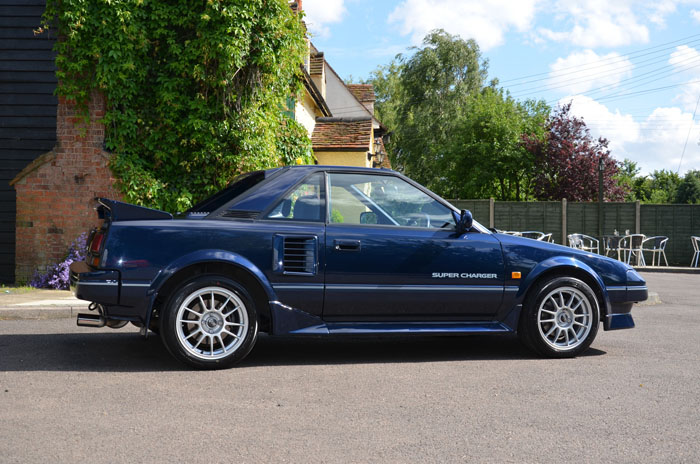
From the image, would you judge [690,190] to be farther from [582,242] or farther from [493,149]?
[582,242]

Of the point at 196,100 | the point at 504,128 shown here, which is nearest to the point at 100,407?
the point at 196,100

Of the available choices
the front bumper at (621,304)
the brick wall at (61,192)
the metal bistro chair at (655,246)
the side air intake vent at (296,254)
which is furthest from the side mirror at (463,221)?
the metal bistro chair at (655,246)

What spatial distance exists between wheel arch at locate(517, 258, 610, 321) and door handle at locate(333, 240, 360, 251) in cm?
150

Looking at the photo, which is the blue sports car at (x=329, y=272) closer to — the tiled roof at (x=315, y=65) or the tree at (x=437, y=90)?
the tiled roof at (x=315, y=65)


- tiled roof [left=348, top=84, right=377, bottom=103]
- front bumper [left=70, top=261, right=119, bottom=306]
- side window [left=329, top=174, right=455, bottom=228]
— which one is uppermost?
tiled roof [left=348, top=84, right=377, bottom=103]

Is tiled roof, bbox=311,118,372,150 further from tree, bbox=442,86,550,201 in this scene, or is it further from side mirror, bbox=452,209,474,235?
tree, bbox=442,86,550,201

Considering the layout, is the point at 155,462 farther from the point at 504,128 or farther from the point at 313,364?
the point at 504,128

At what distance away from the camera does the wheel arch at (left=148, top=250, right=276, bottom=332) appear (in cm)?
536

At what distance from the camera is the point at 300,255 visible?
561 centimetres

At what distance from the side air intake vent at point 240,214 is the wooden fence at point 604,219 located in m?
20.2

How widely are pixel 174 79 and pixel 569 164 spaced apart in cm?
2989

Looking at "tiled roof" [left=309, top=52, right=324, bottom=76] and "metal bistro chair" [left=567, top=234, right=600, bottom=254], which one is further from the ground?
"tiled roof" [left=309, top=52, right=324, bottom=76]

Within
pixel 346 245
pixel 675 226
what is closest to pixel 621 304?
pixel 346 245

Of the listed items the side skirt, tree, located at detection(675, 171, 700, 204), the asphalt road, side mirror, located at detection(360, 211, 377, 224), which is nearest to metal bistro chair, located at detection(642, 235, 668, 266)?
the asphalt road
